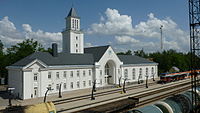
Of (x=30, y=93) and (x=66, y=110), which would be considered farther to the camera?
(x=30, y=93)

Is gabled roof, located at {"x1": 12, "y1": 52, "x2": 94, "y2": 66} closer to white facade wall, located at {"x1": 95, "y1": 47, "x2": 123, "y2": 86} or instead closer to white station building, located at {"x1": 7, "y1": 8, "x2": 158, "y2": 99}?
white station building, located at {"x1": 7, "y1": 8, "x2": 158, "y2": 99}

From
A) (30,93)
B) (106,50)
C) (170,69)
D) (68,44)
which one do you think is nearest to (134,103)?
(30,93)

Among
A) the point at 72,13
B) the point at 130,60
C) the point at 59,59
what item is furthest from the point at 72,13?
the point at 130,60

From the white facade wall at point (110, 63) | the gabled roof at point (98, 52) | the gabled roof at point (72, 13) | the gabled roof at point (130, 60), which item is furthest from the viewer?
the gabled roof at point (130, 60)

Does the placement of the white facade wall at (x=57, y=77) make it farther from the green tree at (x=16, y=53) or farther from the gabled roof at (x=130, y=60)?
the green tree at (x=16, y=53)

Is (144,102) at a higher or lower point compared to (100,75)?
lower

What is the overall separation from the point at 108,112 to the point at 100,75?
26457 mm

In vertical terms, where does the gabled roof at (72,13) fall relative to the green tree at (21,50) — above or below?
above

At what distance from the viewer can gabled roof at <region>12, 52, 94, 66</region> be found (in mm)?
36859

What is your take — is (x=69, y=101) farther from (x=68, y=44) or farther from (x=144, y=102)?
(x=68, y=44)

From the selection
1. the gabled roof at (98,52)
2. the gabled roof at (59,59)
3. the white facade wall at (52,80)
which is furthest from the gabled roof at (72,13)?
the white facade wall at (52,80)

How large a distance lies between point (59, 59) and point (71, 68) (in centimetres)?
375

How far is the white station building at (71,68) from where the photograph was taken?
3434 centimetres

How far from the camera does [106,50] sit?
4947cm
